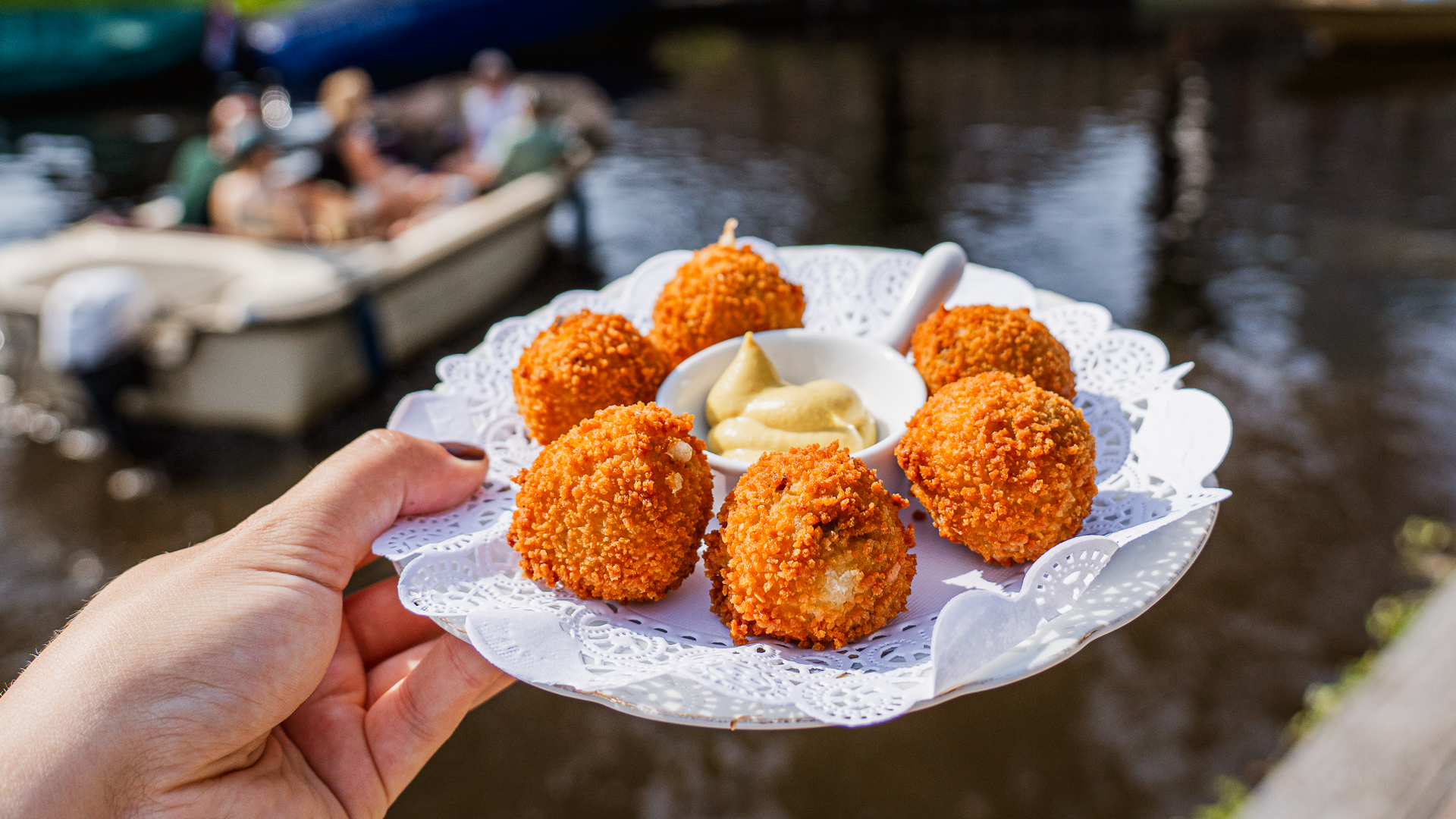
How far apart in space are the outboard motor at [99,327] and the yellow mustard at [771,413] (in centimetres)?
673

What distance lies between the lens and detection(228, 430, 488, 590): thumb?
2092 millimetres

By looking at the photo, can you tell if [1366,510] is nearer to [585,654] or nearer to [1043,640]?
[1043,640]

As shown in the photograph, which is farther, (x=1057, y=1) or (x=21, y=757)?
(x=1057, y=1)

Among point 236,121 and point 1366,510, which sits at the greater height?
point 236,121

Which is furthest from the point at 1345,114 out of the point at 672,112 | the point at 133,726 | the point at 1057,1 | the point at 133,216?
the point at 133,726

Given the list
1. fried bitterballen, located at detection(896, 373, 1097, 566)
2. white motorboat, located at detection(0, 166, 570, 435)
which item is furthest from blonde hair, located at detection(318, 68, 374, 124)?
fried bitterballen, located at detection(896, 373, 1097, 566)

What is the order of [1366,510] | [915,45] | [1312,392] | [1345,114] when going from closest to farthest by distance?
[1366,510] < [1312,392] < [1345,114] < [915,45]

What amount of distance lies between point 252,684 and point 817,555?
4.00 ft

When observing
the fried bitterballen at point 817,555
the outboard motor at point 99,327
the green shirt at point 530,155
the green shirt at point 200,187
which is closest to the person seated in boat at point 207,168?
the green shirt at point 200,187

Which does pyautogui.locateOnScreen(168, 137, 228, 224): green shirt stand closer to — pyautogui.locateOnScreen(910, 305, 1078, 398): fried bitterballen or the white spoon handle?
the white spoon handle

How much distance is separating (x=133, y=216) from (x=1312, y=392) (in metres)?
11.3

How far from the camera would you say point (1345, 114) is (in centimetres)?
1579

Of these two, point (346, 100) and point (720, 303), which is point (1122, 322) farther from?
point (346, 100)

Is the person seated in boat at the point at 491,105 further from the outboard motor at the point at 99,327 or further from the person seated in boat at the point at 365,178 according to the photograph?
the outboard motor at the point at 99,327
